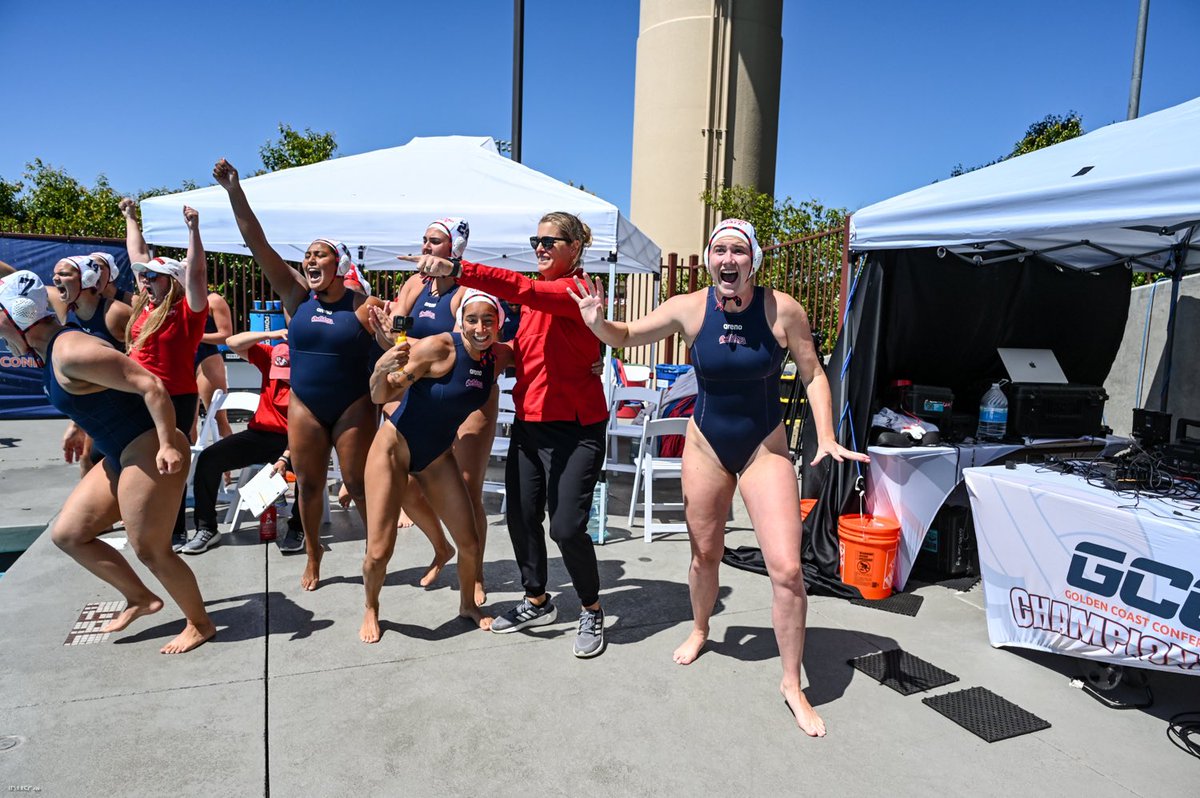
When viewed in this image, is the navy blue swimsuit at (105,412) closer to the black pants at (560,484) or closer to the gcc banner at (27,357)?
the black pants at (560,484)

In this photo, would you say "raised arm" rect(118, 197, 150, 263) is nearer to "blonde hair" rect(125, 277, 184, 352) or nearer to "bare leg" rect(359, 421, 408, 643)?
"blonde hair" rect(125, 277, 184, 352)

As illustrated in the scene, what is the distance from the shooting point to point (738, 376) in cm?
310

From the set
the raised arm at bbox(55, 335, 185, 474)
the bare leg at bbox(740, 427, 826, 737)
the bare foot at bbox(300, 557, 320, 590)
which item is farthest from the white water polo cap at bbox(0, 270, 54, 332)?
the bare leg at bbox(740, 427, 826, 737)

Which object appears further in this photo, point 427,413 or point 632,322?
point 427,413

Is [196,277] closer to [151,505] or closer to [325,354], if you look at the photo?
[325,354]

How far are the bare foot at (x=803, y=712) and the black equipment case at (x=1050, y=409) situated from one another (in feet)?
9.60

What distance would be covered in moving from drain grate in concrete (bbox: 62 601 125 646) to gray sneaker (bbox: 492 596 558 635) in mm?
1923

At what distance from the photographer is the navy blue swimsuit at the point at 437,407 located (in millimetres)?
3424

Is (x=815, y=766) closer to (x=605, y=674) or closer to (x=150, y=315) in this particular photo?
(x=605, y=674)

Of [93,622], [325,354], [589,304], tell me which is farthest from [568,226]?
[93,622]

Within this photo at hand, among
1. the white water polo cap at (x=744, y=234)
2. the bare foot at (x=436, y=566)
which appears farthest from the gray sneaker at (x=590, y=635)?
the white water polo cap at (x=744, y=234)

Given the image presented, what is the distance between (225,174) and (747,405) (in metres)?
2.81

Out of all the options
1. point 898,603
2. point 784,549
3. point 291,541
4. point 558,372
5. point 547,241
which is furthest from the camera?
point 291,541

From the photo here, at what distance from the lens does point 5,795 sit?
2.40m
